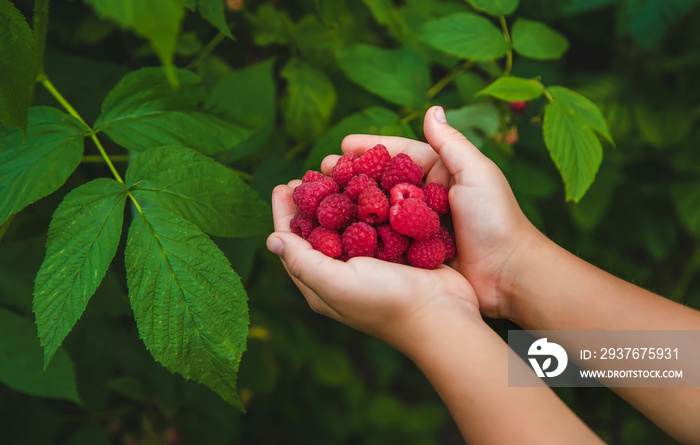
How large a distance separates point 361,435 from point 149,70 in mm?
2223

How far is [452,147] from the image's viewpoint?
51.3 inches

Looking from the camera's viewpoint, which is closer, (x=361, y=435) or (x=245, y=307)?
(x=245, y=307)

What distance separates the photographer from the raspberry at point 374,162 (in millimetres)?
1384

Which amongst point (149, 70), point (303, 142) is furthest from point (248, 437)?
point (149, 70)

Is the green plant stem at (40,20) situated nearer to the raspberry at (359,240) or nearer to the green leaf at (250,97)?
the green leaf at (250,97)

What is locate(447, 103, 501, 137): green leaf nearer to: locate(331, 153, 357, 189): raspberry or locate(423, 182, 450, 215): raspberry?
locate(423, 182, 450, 215): raspberry

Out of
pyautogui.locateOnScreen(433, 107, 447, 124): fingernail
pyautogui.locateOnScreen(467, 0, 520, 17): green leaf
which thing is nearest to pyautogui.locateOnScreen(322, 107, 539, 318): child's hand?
pyautogui.locateOnScreen(433, 107, 447, 124): fingernail

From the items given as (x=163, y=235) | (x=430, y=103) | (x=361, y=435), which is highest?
(x=430, y=103)

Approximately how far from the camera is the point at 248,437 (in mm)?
2584

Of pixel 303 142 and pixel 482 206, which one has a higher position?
pixel 482 206

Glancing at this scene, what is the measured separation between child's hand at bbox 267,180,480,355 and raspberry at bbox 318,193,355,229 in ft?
0.30

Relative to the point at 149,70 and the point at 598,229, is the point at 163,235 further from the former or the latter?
the point at 598,229

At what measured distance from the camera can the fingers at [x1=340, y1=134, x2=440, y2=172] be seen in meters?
1.42

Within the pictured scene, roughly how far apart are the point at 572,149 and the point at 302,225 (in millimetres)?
771
